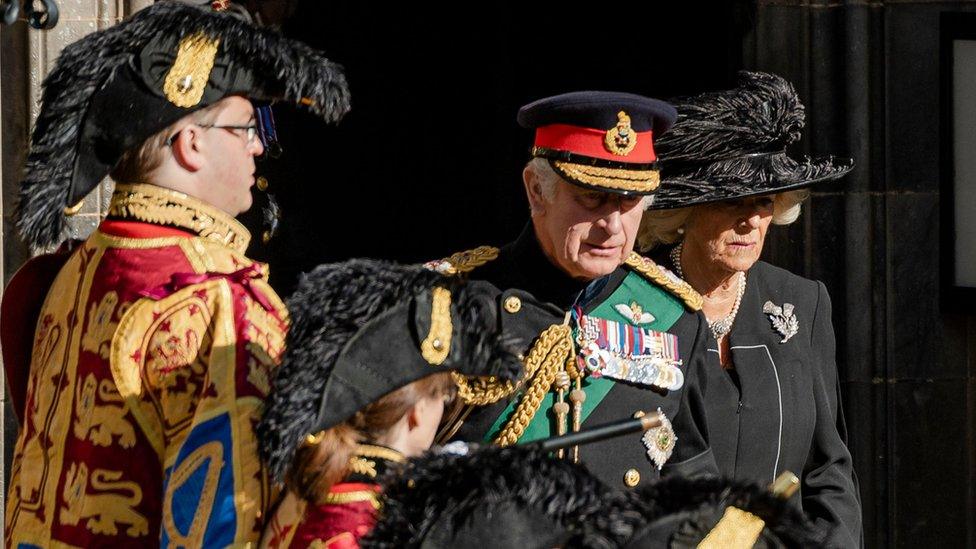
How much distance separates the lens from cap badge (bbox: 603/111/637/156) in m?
4.27

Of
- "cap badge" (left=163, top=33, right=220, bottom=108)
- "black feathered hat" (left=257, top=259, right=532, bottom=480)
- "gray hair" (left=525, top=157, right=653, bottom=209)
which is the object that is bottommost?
"black feathered hat" (left=257, top=259, right=532, bottom=480)

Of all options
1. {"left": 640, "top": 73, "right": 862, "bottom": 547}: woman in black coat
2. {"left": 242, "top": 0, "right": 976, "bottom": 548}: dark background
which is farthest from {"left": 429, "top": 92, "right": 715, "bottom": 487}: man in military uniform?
{"left": 242, "top": 0, "right": 976, "bottom": 548}: dark background

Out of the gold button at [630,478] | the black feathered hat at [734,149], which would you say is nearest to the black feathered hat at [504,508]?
the gold button at [630,478]

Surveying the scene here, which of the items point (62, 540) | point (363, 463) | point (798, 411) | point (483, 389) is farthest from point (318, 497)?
point (798, 411)

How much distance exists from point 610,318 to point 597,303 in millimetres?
48

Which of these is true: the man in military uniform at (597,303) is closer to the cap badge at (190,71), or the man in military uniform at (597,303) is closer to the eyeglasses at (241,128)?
the eyeglasses at (241,128)

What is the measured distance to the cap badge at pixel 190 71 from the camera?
3.53m

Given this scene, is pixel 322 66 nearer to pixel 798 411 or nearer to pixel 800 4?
pixel 798 411

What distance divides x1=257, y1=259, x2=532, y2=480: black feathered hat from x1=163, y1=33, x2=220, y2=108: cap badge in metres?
0.52

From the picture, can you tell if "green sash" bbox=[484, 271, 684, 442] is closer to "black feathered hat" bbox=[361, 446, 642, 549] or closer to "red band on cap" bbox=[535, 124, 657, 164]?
"red band on cap" bbox=[535, 124, 657, 164]

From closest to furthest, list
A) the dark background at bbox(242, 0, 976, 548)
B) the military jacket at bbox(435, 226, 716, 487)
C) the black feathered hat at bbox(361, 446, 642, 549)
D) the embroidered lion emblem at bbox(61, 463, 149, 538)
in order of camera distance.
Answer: the black feathered hat at bbox(361, 446, 642, 549) < the embroidered lion emblem at bbox(61, 463, 149, 538) < the military jacket at bbox(435, 226, 716, 487) < the dark background at bbox(242, 0, 976, 548)

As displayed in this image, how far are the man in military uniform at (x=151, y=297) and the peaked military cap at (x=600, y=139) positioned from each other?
0.69 metres

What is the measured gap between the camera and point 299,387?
3.06m

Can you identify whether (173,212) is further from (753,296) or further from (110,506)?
(753,296)
